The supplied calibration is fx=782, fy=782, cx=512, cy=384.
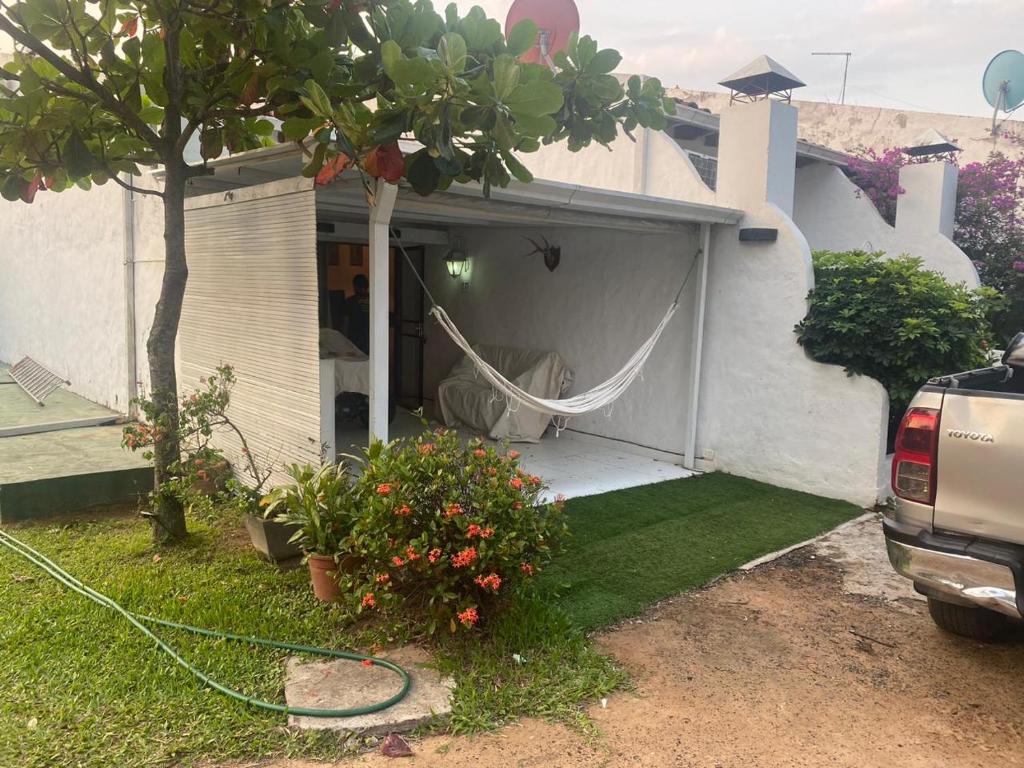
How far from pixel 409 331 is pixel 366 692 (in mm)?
6428

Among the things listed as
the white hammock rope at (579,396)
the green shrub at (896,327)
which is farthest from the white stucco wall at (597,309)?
the green shrub at (896,327)

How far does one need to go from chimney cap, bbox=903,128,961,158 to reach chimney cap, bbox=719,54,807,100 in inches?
88.3

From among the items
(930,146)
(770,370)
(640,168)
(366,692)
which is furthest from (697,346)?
(930,146)

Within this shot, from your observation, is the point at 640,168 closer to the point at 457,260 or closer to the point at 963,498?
the point at 457,260

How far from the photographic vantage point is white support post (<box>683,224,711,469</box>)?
6.18 m

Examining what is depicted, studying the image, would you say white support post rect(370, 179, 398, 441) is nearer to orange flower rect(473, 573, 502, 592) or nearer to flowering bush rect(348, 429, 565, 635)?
flowering bush rect(348, 429, 565, 635)

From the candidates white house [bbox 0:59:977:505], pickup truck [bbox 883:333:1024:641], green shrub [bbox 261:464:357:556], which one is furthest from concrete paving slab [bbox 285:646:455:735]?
pickup truck [bbox 883:333:1024:641]

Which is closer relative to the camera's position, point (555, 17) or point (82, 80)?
point (82, 80)

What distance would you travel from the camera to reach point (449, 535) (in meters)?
3.04

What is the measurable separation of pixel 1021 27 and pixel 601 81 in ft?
42.6

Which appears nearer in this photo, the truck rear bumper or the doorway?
the truck rear bumper

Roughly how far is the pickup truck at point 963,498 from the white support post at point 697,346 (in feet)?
11.2

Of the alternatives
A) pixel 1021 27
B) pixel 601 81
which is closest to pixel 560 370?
pixel 601 81

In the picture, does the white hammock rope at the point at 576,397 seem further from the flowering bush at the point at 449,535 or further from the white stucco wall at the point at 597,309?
the flowering bush at the point at 449,535
